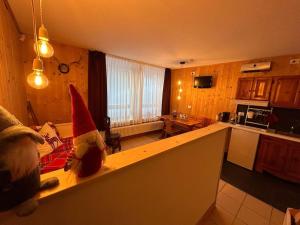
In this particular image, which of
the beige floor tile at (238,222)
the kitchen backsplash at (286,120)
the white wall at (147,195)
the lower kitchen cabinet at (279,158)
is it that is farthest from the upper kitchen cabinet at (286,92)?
the beige floor tile at (238,222)

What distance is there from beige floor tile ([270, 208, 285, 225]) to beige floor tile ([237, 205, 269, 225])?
97 millimetres

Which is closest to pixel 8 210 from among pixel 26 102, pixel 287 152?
pixel 26 102

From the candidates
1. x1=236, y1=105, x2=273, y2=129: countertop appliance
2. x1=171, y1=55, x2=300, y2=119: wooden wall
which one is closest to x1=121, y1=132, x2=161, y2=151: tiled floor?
x1=171, y1=55, x2=300, y2=119: wooden wall

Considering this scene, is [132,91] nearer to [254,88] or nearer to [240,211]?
[254,88]

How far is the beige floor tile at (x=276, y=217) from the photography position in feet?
5.74

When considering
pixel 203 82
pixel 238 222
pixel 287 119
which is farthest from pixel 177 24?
pixel 287 119

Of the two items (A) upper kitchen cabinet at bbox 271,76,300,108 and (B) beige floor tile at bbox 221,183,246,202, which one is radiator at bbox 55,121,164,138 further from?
(A) upper kitchen cabinet at bbox 271,76,300,108

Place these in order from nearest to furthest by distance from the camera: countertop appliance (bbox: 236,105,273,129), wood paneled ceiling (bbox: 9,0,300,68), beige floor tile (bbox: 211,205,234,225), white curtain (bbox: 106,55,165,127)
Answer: wood paneled ceiling (bbox: 9,0,300,68), beige floor tile (bbox: 211,205,234,225), countertop appliance (bbox: 236,105,273,129), white curtain (bbox: 106,55,165,127)

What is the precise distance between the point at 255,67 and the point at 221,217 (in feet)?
10.2

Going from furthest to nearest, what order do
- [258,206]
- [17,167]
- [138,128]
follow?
[138,128], [258,206], [17,167]

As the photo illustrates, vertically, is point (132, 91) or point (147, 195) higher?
point (132, 91)

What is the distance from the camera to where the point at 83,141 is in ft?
1.92

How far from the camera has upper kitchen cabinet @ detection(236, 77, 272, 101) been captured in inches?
117

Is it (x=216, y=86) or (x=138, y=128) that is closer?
(x=216, y=86)
